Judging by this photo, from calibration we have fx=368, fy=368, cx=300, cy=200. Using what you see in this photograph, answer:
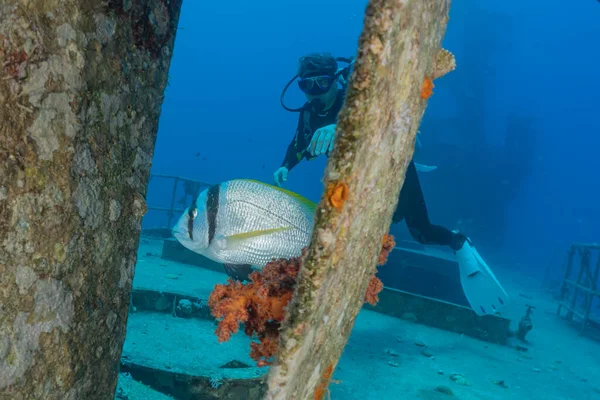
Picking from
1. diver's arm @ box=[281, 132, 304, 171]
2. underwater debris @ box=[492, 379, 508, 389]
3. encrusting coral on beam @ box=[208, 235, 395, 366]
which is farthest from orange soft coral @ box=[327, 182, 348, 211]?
underwater debris @ box=[492, 379, 508, 389]

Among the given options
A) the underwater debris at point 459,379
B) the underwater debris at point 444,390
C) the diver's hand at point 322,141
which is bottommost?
the underwater debris at point 459,379

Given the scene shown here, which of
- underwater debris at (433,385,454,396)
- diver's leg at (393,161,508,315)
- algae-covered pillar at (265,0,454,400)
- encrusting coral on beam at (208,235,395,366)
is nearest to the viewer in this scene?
algae-covered pillar at (265,0,454,400)

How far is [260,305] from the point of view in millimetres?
1293

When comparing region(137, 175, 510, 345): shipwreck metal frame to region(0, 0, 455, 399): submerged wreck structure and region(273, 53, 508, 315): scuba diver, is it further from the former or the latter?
region(0, 0, 455, 399): submerged wreck structure

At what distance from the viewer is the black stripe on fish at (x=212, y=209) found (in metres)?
1.87

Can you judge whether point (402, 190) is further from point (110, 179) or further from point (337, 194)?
point (337, 194)

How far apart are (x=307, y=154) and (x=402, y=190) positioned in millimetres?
1305

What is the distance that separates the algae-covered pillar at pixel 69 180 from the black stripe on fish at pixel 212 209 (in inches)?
13.3

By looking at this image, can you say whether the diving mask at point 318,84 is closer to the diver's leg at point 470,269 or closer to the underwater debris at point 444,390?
the diver's leg at point 470,269

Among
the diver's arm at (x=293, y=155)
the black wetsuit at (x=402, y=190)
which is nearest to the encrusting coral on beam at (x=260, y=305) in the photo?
the black wetsuit at (x=402, y=190)

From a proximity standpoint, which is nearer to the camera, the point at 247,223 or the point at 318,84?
the point at 247,223

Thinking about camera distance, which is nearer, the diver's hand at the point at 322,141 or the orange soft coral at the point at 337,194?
the orange soft coral at the point at 337,194

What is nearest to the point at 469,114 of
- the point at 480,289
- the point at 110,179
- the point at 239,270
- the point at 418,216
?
the point at 480,289

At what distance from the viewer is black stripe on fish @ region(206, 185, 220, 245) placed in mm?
1873
